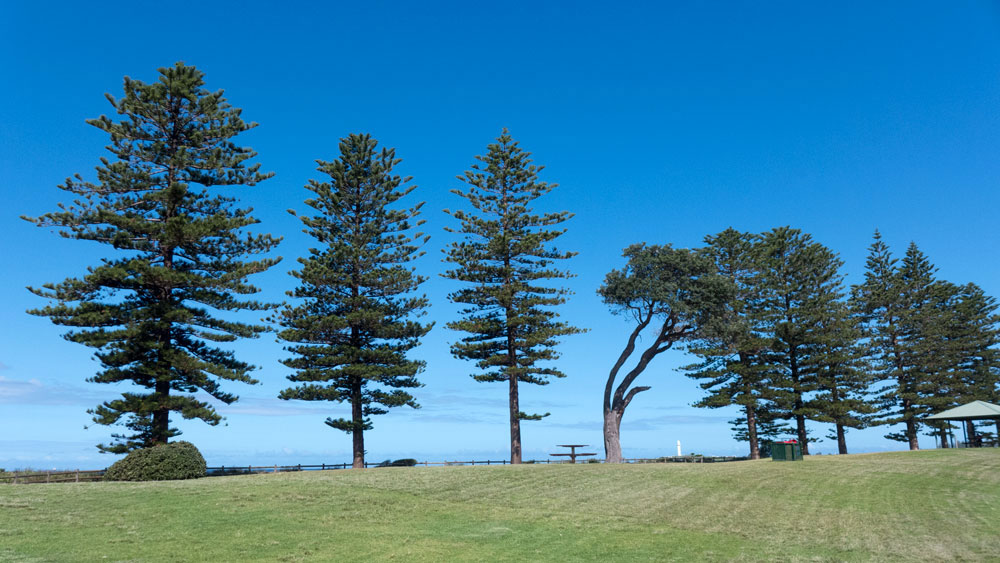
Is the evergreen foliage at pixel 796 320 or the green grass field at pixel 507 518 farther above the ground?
the evergreen foliage at pixel 796 320

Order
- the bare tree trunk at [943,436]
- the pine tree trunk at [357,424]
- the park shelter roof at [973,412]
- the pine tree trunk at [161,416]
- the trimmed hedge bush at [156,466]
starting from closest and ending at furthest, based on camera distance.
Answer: the trimmed hedge bush at [156,466] → the pine tree trunk at [161,416] → the pine tree trunk at [357,424] → the park shelter roof at [973,412] → the bare tree trunk at [943,436]

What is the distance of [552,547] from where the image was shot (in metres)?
15.8

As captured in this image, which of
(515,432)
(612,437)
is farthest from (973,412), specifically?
(515,432)

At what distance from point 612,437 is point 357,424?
592 inches

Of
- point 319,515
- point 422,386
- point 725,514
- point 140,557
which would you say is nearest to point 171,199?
point 422,386

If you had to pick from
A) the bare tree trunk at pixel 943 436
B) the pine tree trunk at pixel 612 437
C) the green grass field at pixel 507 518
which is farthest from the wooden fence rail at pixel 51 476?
the bare tree trunk at pixel 943 436

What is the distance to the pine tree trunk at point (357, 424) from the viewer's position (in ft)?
115

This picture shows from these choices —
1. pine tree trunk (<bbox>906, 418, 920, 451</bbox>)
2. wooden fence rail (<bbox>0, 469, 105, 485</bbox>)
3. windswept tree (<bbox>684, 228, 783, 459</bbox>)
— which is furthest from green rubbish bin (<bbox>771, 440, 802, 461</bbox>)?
wooden fence rail (<bbox>0, 469, 105, 485</bbox>)

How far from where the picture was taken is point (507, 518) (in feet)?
63.0

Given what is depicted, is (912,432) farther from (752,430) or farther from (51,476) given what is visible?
(51,476)

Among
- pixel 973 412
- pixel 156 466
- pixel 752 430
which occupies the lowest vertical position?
pixel 156 466

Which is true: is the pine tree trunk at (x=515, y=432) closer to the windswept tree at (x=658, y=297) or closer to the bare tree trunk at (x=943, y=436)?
the windswept tree at (x=658, y=297)

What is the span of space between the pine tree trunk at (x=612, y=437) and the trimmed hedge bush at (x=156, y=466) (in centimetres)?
2274

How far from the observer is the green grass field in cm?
1491
